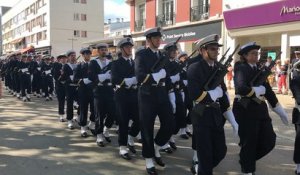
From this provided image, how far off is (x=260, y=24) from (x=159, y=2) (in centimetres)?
1090

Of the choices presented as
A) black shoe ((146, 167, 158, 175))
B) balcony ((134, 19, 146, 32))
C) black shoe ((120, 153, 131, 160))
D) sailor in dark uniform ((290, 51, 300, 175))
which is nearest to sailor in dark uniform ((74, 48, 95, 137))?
black shoe ((120, 153, 131, 160))

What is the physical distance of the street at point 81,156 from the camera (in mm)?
6027

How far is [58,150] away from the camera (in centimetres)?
732

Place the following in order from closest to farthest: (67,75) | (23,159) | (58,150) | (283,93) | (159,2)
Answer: (23,159) → (58,150) → (67,75) → (283,93) → (159,2)

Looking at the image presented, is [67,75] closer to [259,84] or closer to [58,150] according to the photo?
[58,150]

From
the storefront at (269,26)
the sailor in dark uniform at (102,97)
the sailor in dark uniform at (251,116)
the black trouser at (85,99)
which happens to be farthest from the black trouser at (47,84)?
the sailor in dark uniform at (251,116)

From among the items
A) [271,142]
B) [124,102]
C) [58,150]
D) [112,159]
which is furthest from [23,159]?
[271,142]

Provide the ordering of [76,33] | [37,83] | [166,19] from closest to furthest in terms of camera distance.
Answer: [37,83], [166,19], [76,33]

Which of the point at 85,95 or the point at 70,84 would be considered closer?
the point at 85,95

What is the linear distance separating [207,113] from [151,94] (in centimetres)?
134

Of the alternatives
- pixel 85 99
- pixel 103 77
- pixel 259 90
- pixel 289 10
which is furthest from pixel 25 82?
pixel 259 90

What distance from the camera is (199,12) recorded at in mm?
25406

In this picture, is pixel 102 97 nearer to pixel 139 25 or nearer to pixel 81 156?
pixel 81 156

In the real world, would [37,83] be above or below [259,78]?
below
